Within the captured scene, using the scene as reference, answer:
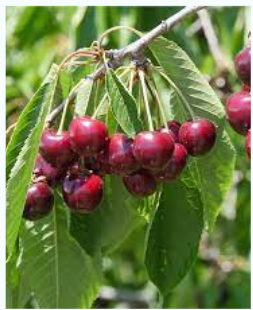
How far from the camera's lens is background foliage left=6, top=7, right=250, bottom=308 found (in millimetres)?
3330

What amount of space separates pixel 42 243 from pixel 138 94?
436mm

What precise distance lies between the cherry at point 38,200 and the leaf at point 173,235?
27 cm

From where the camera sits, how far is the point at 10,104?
336cm

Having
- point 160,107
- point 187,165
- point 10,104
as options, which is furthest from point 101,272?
point 10,104

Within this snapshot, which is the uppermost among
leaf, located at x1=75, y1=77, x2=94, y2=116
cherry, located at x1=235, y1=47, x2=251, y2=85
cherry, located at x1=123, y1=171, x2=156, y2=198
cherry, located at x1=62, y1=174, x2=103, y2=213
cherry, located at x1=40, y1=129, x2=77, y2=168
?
cherry, located at x1=235, y1=47, x2=251, y2=85

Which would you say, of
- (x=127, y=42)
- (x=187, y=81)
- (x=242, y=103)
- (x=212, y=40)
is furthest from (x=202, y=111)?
(x=212, y=40)

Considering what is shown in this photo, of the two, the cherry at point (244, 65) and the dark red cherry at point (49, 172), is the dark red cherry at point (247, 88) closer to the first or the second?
the cherry at point (244, 65)

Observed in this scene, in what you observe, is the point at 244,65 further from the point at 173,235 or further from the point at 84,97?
the point at 173,235

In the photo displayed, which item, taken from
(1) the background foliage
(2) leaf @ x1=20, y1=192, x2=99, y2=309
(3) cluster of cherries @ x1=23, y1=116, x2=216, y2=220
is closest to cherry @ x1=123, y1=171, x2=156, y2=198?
(3) cluster of cherries @ x1=23, y1=116, x2=216, y2=220

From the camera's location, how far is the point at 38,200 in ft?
6.84

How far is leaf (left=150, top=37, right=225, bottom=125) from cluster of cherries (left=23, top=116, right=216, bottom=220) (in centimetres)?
8

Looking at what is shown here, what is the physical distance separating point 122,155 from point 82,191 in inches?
5.6

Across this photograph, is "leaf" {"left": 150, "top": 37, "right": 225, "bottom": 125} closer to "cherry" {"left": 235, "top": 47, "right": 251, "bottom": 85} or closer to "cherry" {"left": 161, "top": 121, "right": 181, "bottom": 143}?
"cherry" {"left": 161, "top": 121, "right": 181, "bottom": 143}
